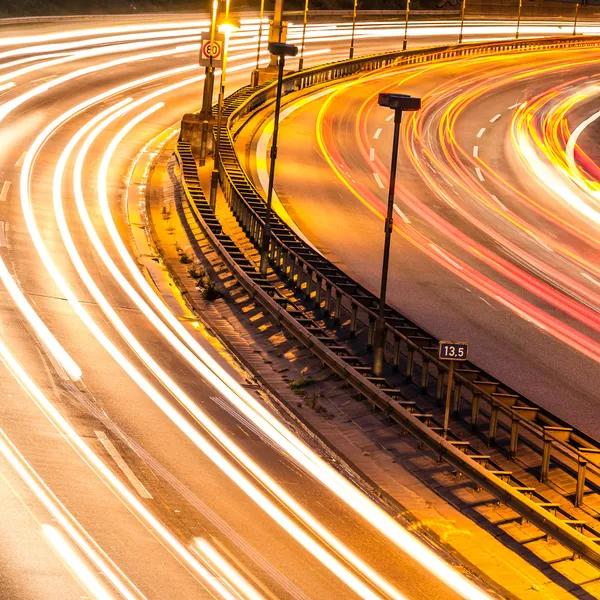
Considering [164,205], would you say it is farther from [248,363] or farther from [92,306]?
[248,363]

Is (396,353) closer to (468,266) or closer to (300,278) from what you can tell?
(300,278)

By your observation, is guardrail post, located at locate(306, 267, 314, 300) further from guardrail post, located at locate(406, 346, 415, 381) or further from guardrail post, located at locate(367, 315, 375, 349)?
guardrail post, located at locate(406, 346, 415, 381)

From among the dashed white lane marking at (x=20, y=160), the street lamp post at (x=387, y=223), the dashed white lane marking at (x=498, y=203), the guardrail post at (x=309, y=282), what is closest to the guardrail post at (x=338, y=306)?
the guardrail post at (x=309, y=282)

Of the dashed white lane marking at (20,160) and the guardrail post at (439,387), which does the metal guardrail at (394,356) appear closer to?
the guardrail post at (439,387)

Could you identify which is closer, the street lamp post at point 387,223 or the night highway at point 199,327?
the night highway at point 199,327

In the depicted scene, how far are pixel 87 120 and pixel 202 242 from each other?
73.7 feet

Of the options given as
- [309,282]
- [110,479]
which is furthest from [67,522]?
[309,282]

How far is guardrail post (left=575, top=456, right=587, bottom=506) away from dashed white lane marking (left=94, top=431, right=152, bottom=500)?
6.88 metres

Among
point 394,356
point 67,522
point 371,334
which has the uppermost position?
point 67,522

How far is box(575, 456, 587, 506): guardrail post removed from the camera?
19.0 m

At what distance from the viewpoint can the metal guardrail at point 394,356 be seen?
60.2 ft

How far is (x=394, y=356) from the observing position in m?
26.7

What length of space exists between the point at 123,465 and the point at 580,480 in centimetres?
729

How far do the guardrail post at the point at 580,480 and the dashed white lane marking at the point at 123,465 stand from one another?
6.88 m
